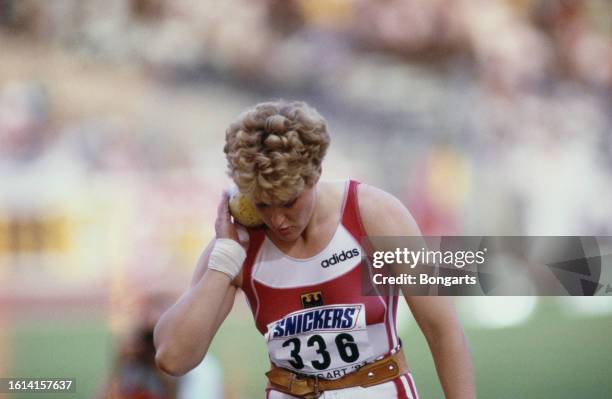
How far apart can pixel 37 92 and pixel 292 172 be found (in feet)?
10.5

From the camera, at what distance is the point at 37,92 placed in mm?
4820

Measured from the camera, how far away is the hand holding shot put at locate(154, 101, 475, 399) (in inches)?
85.7

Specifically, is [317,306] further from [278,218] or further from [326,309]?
[278,218]

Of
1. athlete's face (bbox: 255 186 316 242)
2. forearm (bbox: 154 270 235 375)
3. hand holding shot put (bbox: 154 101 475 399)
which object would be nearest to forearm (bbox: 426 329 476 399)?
hand holding shot put (bbox: 154 101 475 399)

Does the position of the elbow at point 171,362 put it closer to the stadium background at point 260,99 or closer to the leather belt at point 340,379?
the leather belt at point 340,379

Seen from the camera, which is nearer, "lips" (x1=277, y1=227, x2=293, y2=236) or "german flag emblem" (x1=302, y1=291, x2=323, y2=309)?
"lips" (x1=277, y1=227, x2=293, y2=236)

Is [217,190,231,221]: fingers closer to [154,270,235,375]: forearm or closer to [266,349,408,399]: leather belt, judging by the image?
[154,270,235,375]: forearm

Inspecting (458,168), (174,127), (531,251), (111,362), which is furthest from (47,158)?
(531,251)

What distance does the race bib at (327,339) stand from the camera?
2178mm

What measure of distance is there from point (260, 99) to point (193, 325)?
3.06m

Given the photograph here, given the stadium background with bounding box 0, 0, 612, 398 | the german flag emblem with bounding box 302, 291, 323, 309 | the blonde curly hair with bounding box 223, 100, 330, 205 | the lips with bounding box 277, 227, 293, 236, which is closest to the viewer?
the blonde curly hair with bounding box 223, 100, 330, 205

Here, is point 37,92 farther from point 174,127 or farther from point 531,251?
point 531,251

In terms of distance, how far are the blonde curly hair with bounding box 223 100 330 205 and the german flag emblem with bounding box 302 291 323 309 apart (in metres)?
0.30

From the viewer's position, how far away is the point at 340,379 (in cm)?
220
